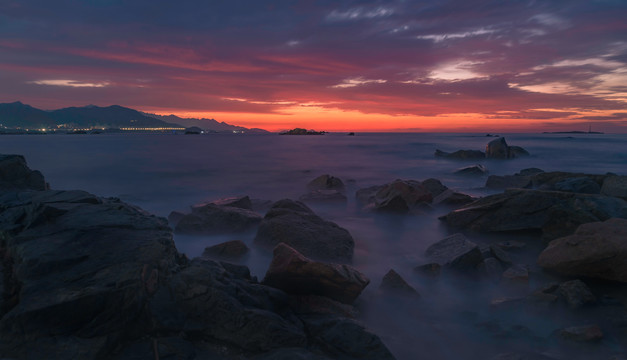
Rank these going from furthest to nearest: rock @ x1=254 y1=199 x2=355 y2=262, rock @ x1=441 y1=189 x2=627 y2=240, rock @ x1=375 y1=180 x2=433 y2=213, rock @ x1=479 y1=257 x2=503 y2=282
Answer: rock @ x1=375 y1=180 x2=433 y2=213 → rock @ x1=441 y1=189 x2=627 y2=240 → rock @ x1=254 y1=199 x2=355 y2=262 → rock @ x1=479 y1=257 x2=503 y2=282

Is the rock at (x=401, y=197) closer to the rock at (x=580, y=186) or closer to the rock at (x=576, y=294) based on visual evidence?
the rock at (x=580, y=186)

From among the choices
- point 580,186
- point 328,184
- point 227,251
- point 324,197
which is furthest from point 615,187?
point 227,251

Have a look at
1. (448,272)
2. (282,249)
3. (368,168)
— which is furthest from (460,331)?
(368,168)

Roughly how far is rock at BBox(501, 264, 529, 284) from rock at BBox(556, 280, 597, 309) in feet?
Result: 1.97

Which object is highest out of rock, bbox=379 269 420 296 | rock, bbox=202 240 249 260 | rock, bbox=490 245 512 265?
rock, bbox=490 245 512 265

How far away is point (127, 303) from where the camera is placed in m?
3.17

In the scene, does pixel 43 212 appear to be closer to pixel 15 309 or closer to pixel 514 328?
pixel 15 309

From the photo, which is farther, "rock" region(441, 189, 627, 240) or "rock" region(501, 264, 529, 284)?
"rock" region(441, 189, 627, 240)

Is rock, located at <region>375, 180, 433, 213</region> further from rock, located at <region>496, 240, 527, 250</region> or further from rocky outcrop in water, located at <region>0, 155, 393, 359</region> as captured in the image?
rocky outcrop in water, located at <region>0, 155, 393, 359</region>

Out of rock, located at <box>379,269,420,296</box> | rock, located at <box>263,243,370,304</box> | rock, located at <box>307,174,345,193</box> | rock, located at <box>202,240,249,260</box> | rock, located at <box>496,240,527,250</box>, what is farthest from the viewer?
rock, located at <box>307,174,345,193</box>

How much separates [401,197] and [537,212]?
371 centimetres

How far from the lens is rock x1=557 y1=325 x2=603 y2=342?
4.07 meters

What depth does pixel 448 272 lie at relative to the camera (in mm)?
6082

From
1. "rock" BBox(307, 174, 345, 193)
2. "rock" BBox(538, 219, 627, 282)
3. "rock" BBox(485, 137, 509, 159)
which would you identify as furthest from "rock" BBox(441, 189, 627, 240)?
"rock" BBox(485, 137, 509, 159)
